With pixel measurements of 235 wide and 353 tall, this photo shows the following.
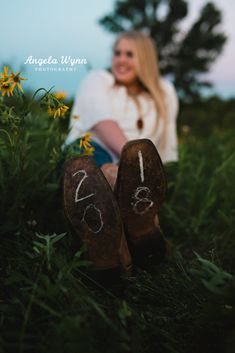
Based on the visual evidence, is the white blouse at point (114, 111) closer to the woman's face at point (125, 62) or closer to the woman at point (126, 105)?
the woman at point (126, 105)

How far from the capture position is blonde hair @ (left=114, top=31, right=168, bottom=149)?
8.02 feet

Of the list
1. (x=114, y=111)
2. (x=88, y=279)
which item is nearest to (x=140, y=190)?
(x=88, y=279)

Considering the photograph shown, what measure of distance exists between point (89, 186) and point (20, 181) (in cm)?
36

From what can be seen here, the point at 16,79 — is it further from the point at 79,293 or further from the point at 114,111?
the point at 114,111

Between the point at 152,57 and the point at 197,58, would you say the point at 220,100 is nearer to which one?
the point at 197,58

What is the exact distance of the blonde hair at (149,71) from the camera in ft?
8.02

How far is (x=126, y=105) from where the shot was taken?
231cm

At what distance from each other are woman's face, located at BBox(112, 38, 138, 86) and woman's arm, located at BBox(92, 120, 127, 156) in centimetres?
58

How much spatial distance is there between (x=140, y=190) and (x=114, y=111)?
1.24 m

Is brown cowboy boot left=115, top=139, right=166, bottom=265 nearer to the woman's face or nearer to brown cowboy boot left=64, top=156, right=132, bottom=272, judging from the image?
brown cowboy boot left=64, top=156, right=132, bottom=272

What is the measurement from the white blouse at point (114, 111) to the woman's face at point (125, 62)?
126mm

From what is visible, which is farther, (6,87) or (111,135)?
(111,135)

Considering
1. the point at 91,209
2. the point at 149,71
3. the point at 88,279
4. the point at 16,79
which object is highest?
the point at 149,71

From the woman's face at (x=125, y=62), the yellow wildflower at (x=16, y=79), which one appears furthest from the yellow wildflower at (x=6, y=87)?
the woman's face at (x=125, y=62)
